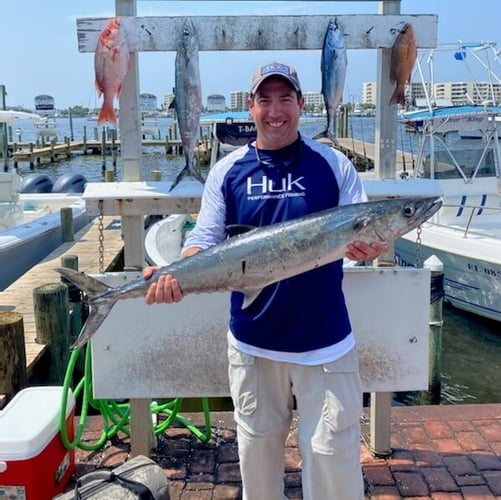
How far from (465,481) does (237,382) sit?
1.62m

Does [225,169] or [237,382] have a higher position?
[225,169]

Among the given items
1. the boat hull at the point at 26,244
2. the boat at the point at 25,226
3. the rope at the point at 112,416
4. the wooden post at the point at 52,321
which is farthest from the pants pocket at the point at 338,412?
the boat hull at the point at 26,244

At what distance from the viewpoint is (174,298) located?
2309 mm

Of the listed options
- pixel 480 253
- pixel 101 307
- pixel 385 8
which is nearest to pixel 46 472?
pixel 101 307

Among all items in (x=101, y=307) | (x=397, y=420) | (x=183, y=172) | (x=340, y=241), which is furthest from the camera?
(x=397, y=420)

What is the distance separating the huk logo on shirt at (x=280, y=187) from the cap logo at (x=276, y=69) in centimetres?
39

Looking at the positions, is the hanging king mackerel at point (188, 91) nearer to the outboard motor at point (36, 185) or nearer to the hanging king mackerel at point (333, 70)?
the hanging king mackerel at point (333, 70)

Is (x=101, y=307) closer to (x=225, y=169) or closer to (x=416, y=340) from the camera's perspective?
(x=225, y=169)

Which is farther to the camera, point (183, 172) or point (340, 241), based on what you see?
point (183, 172)

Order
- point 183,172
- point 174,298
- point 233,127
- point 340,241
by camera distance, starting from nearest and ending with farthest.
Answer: point 340,241 → point 174,298 → point 183,172 → point 233,127

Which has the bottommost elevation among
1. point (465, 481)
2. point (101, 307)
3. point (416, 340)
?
point (465, 481)

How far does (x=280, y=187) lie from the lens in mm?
2301

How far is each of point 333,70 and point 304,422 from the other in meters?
1.62

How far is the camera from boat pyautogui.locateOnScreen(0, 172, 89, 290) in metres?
9.23
